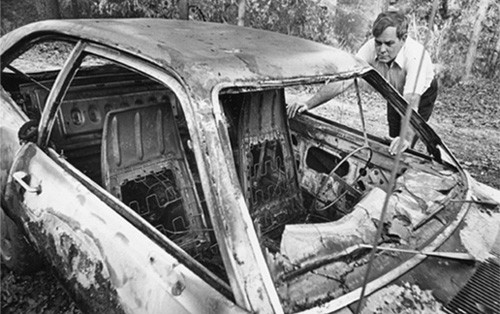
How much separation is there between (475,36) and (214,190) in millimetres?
10634

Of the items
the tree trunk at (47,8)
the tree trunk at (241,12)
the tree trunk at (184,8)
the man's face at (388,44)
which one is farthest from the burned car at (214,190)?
the tree trunk at (47,8)

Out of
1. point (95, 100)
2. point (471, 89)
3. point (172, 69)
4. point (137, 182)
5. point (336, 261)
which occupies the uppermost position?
point (172, 69)

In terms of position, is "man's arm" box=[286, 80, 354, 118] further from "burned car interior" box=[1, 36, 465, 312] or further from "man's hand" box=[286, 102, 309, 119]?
"burned car interior" box=[1, 36, 465, 312]

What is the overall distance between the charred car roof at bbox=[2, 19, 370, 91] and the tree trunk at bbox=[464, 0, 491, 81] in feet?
30.5

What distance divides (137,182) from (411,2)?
10.6m

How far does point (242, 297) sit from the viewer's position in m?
1.14

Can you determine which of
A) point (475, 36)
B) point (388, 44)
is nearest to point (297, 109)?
point (388, 44)

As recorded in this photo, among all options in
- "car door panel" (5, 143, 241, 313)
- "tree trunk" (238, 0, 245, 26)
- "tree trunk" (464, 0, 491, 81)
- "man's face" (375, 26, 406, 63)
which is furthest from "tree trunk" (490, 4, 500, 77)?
"car door panel" (5, 143, 241, 313)

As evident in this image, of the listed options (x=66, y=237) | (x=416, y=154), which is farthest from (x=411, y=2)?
(x=66, y=237)

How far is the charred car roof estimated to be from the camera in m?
1.45

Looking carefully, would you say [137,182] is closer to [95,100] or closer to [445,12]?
[95,100]

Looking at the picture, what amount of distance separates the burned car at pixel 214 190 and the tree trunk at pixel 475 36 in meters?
8.92

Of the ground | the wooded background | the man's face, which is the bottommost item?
the ground

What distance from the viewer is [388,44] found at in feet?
10.0
